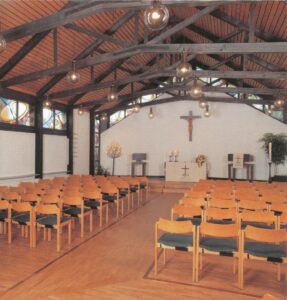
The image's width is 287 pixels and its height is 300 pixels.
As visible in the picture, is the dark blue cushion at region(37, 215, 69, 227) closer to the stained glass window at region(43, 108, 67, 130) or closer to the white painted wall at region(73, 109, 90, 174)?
the stained glass window at region(43, 108, 67, 130)

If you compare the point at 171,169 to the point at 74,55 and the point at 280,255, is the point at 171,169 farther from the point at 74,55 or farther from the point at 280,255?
the point at 280,255

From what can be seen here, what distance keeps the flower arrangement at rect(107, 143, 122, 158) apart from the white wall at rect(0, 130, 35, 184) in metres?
4.99

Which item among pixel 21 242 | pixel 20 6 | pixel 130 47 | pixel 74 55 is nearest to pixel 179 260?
pixel 21 242

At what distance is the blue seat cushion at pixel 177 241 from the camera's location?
12.8 ft

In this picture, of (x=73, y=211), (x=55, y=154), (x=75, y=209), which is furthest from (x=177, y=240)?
(x=55, y=154)

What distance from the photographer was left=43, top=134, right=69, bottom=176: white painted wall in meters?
12.0

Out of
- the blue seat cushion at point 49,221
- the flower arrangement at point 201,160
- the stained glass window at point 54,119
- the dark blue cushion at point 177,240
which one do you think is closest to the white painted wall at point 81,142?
the stained glass window at point 54,119

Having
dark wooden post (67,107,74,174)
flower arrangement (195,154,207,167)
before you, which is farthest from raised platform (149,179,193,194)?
dark wooden post (67,107,74,174)

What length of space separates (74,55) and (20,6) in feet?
10.1

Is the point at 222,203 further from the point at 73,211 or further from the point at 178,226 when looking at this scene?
the point at 73,211

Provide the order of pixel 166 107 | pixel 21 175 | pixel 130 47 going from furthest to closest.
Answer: pixel 166 107 < pixel 21 175 < pixel 130 47

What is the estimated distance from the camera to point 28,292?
3514mm

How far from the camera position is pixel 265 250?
370cm

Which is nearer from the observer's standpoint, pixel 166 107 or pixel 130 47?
pixel 130 47
